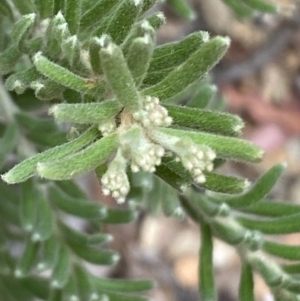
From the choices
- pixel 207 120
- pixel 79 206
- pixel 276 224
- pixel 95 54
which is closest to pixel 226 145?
pixel 207 120

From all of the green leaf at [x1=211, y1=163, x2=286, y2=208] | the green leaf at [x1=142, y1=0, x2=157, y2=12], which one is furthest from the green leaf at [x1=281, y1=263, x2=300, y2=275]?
the green leaf at [x1=142, y1=0, x2=157, y2=12]

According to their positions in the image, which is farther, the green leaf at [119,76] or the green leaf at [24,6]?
the green leaf at [24,6]

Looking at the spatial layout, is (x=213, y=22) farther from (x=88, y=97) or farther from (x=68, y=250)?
(x=88, y=97)

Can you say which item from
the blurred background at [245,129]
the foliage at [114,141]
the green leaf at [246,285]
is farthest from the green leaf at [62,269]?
the blurred background at [245,129]

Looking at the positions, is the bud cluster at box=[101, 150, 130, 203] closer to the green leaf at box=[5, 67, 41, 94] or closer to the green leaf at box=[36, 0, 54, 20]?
the green leaf at box=[5, 67, 41, 94]

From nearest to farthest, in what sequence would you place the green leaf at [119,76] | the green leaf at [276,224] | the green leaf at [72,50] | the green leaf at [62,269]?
the green leaf at [119,76], the green leaf at [72,50], the green leaf at [276,224], the green leaf at [62,269]

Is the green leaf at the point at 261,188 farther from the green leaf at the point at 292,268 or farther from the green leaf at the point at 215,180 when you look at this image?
the green leaf at the point at 215,180
